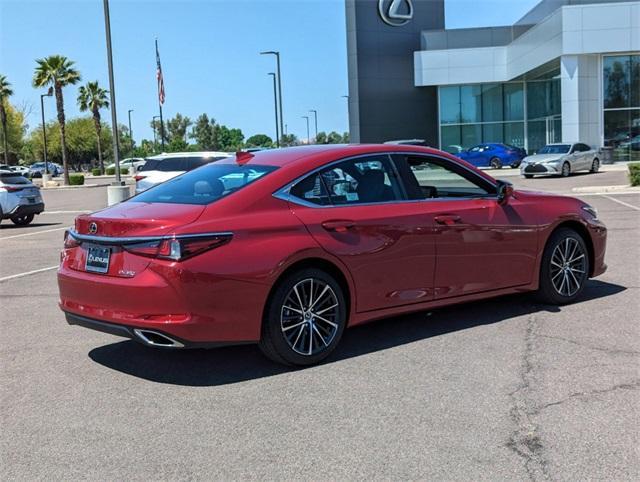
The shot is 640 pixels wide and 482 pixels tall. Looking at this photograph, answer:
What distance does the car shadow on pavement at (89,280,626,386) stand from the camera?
5047 millimetres

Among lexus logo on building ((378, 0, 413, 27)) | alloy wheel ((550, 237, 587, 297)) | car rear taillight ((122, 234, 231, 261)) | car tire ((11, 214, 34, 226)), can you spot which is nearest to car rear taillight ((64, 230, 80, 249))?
car rear taillight ((122, 234, 231, 261))

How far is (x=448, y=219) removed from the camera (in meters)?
5.80

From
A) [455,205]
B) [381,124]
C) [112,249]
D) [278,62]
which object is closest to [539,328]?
[455,205]

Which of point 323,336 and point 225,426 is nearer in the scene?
point 225,426

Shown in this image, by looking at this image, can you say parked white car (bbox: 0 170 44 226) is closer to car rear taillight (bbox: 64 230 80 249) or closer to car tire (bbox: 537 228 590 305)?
car rear taillight (bbox: 64 230 80 249)

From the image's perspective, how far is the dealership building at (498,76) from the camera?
34562mm

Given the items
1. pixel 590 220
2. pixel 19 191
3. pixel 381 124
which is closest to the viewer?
pixel 590 220

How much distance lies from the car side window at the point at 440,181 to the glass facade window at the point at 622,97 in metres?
31.9

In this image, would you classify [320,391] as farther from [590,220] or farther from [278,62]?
[278,62]

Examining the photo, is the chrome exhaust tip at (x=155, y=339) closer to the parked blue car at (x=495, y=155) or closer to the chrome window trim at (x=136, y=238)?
the chrome window trim at (x=136, y=238)

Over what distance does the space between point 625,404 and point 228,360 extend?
2.83 metres

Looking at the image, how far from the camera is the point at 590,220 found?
6.91m

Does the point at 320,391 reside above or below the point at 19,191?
below

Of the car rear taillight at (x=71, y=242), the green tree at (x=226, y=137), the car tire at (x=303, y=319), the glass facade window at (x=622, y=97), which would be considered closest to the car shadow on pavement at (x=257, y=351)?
the car tire at (x=303, y=319)
